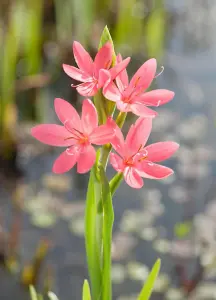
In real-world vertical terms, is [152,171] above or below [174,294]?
above

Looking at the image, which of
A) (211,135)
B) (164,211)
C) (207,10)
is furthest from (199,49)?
(164,211)

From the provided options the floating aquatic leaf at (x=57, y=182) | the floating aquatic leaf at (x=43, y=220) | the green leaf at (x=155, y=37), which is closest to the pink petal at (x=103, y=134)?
the floating aquatic leaf at (x=43, y=220)

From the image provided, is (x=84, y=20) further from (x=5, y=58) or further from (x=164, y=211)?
(x=164, y=211)

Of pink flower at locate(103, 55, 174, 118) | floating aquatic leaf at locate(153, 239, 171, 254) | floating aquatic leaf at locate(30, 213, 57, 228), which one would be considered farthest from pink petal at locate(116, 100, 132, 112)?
floating aquatic leaf at locate(30, 213, 57, 228)

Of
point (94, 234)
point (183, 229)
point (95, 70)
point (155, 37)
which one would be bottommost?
point (183, 229)

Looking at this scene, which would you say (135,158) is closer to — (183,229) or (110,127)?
(110,127)

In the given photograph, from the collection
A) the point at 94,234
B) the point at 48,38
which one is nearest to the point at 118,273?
the point at 94,234

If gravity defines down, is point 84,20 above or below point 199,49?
above
